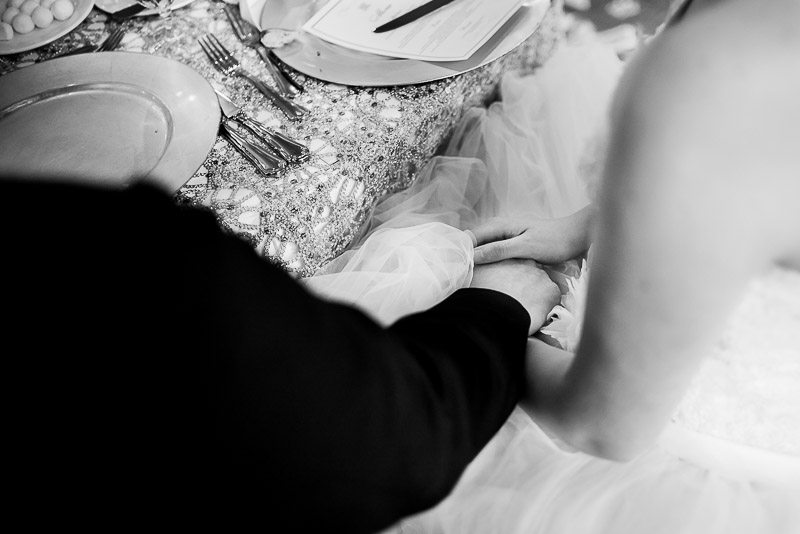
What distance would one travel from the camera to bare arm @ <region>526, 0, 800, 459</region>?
0.37 meters

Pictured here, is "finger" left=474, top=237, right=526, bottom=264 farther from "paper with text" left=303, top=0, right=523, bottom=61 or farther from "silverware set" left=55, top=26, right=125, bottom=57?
"silverware set" left=55, top=26, right=125, bottom=57

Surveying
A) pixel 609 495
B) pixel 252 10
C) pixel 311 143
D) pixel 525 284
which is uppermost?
pixel 252 10

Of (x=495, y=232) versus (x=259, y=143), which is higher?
(x=259, y=143)

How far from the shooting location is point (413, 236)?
770mm

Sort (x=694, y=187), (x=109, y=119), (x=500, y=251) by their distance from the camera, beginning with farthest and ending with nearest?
(x=500, y=251)
(x=109, y=119)
(x=694, y=187)

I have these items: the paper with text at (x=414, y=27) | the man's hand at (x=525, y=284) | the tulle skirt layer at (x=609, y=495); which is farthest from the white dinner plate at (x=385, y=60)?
the tulle skirt layer at (x=609, y=495)

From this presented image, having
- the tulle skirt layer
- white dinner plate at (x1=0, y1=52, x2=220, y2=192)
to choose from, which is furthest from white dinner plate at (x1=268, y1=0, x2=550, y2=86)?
the tulle skirt layer

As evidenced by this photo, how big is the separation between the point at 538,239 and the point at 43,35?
28.7 inches

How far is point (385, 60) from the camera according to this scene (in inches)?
29.4

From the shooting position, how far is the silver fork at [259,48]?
0.73 m

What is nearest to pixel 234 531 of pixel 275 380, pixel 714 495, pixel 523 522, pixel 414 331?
pixel 275 380

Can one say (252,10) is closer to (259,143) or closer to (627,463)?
(259,143)

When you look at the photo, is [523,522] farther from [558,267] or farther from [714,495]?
[558,267]

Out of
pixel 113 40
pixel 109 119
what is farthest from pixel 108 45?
pixel 109 119
